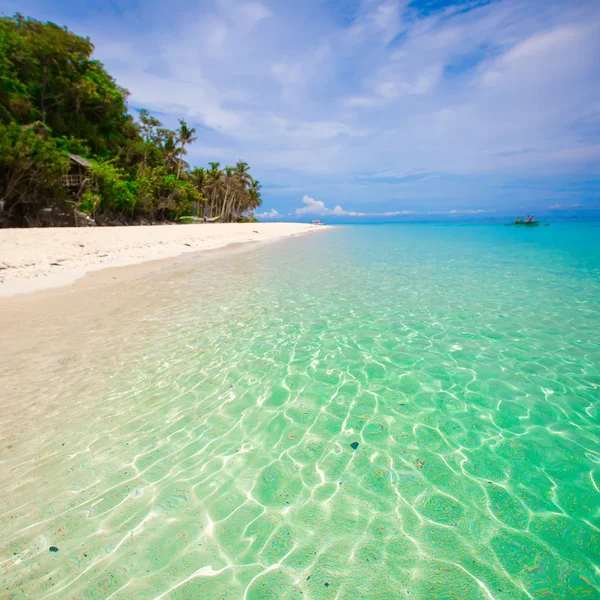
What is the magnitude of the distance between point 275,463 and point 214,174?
61579mm

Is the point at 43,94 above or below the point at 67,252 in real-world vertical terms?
above

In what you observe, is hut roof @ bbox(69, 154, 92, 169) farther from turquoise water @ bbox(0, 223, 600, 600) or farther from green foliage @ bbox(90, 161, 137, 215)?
turquoise water @ bbox(0, 223, 600, 600)

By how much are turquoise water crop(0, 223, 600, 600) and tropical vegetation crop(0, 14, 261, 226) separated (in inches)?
847

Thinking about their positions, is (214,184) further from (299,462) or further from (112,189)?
(299,462)

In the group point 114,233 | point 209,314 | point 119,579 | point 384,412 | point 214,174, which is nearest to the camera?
A: point 119,579

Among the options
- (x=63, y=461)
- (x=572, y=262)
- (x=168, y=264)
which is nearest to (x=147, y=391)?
(x=63, y=461)

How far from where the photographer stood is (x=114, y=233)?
20.6 metres

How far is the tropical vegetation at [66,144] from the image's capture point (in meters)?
20.9

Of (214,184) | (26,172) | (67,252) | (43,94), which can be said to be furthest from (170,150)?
(67,252)

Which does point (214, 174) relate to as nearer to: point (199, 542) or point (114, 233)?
point (114, 233)

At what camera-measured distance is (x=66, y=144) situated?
1071 inches

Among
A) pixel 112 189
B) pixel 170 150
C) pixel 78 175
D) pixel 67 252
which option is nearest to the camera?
pixel 67 252

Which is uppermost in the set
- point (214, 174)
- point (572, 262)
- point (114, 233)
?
point (214, 174)

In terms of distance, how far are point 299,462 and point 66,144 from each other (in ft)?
116
